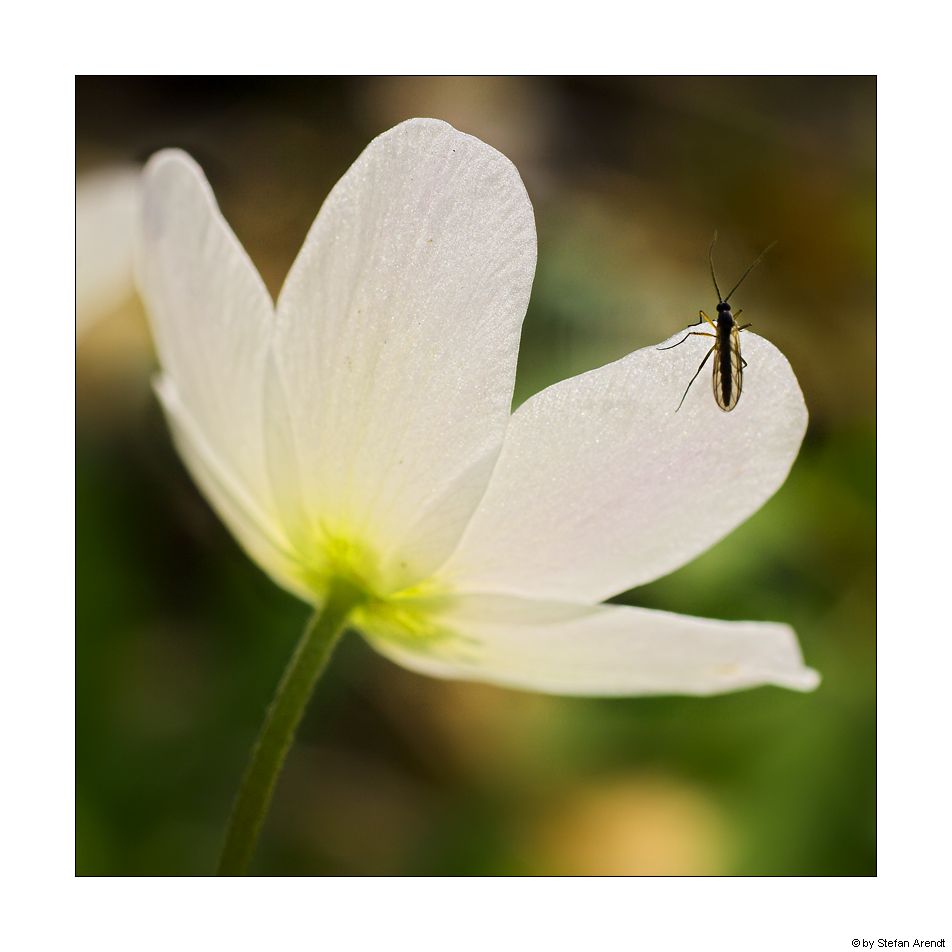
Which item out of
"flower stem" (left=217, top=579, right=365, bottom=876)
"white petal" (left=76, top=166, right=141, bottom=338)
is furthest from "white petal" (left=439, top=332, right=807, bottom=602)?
"white petal" (left=76, top=166, right=141, bottom=338)

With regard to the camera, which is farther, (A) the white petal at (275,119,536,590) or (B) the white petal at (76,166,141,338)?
(B) the white petal at (76,166,141,338)


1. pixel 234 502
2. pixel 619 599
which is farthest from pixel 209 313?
pixel 619 599

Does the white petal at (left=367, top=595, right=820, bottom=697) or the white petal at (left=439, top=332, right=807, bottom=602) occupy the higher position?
the white petal at (left=439, top=332, right=807, bottom=602)

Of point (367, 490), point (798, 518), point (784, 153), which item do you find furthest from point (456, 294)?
point (798, 518)

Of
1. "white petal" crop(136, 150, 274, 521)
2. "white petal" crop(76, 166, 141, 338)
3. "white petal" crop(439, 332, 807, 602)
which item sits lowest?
"white petal" crop(439, 332, 807, 602)

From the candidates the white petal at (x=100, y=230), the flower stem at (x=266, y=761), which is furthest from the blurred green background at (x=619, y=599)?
the flower stem at (x=266, y=761)

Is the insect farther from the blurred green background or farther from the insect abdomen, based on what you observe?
the blurred green background

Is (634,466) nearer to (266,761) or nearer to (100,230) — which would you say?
(266,761)
